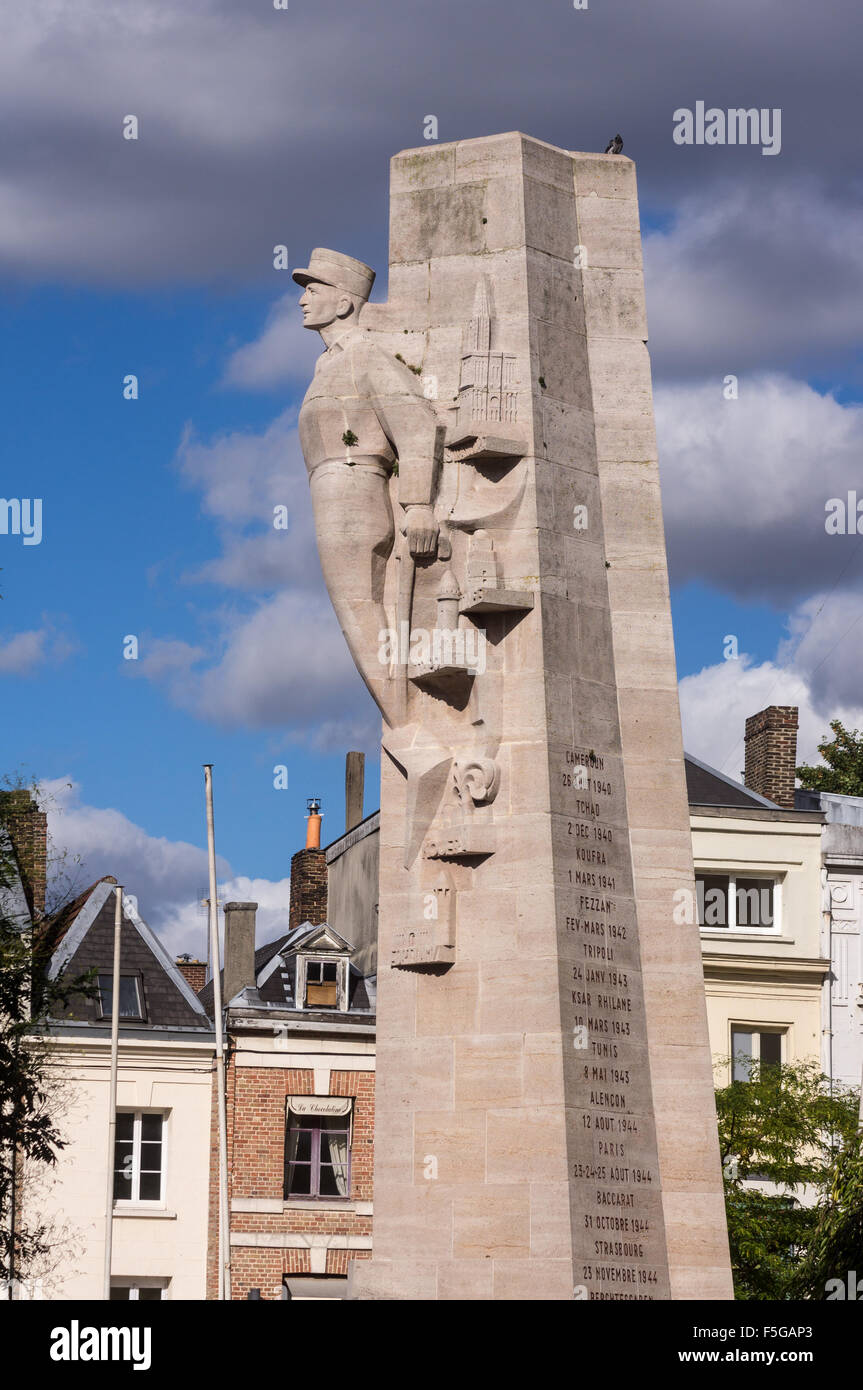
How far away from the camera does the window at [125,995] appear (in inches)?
1861

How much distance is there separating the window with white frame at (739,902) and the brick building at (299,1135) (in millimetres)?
7693

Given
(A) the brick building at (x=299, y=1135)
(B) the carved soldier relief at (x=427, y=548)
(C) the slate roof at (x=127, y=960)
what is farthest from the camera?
(C) the slate roof at (x=127, y=960)

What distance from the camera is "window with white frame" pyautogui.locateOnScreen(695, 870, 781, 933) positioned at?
45.0m

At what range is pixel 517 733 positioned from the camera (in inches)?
748

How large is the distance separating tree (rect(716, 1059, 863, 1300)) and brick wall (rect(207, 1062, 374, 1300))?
863 cm

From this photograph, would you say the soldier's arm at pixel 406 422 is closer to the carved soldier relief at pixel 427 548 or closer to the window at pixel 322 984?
the carved soldier relief at pixel 427 548

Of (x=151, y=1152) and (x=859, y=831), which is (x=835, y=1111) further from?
(x=151, y=1152)

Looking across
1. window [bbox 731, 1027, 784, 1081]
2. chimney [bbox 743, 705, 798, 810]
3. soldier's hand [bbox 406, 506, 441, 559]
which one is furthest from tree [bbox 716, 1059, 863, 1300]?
soldier's hand [bbox 406, 506, 441, 559]

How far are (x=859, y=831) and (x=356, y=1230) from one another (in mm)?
13141

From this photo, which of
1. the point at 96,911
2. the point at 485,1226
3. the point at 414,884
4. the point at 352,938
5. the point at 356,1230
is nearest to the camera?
the point at 485,1226

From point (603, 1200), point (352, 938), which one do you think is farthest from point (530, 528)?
point (352, 938)

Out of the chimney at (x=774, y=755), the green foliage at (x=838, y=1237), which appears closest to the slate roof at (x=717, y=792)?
the chimney at (x=774, y=755)

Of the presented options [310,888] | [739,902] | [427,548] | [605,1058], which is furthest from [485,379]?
[310,888]
